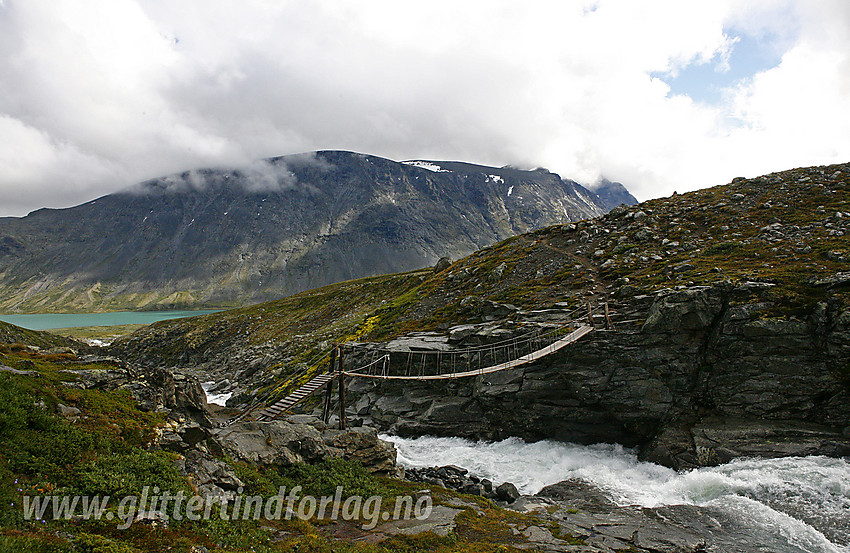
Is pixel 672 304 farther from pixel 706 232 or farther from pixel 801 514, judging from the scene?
pixel 706 232

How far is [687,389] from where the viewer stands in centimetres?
2338

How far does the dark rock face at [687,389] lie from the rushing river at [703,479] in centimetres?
89

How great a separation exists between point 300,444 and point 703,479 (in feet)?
63.1

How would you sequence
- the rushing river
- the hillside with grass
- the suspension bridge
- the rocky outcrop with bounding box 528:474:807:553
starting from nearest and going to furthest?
1. the hillside with grass
2. the rocky outcrop with bounding box 528:474:807:553
3. the rushing river
4. the suspension bridge

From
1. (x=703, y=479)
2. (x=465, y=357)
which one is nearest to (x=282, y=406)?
(x=465, y=357)

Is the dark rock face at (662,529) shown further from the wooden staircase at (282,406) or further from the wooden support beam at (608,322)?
the wooden staircase at (282,406)

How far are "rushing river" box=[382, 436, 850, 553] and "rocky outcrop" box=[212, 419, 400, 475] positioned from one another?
639cm

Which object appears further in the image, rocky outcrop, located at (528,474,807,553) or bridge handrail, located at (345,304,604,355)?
bridge handrail, located at (345,304,604,355)

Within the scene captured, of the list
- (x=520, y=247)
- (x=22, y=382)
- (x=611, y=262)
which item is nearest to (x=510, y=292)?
(x=611, y=262)

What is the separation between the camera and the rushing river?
1630 cm

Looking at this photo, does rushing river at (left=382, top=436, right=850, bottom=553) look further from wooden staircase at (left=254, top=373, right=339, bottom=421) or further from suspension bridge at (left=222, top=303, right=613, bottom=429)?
wooden staircase at (left=254, top=373, right=339, bottom=421)

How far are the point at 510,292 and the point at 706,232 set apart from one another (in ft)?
59.0

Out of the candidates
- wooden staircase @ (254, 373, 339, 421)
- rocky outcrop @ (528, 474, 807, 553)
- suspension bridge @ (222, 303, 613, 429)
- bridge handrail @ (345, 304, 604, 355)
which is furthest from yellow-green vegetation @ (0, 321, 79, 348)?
rocky outcrop @ (528, 474, 807, 553)

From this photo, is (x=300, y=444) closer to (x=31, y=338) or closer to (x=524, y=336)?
(x=524, y=336)
